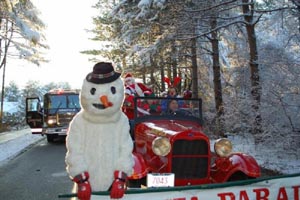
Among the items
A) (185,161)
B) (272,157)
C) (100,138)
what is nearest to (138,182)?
(185,161)

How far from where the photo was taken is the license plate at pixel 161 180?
549 cm

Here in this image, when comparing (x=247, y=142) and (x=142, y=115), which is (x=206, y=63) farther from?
(x=142, y=115)

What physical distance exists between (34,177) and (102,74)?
6.36 meters

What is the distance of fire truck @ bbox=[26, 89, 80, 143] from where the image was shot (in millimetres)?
17984

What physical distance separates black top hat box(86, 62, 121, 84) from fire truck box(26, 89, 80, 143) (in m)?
14.2

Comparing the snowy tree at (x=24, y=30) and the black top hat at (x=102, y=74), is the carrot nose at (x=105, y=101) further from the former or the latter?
the snowy tree at (x=24, y=30)

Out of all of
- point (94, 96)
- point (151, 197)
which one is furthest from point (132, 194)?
point (94, 96)

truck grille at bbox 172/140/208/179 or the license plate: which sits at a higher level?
truck grille at bbox 172/140/208/179

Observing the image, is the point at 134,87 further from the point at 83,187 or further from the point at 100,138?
the point at 83,187

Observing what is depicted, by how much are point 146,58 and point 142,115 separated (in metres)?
9.25

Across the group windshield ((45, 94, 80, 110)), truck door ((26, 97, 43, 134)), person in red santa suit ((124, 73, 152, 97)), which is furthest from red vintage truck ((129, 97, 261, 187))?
truck door ((26, 97, 43, 134))

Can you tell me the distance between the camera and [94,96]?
12.6 ft

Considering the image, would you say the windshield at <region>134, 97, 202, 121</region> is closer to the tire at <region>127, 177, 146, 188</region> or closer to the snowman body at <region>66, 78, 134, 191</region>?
the tire at <region>127, 177, 146, 188</region>

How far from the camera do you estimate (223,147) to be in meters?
6.48
